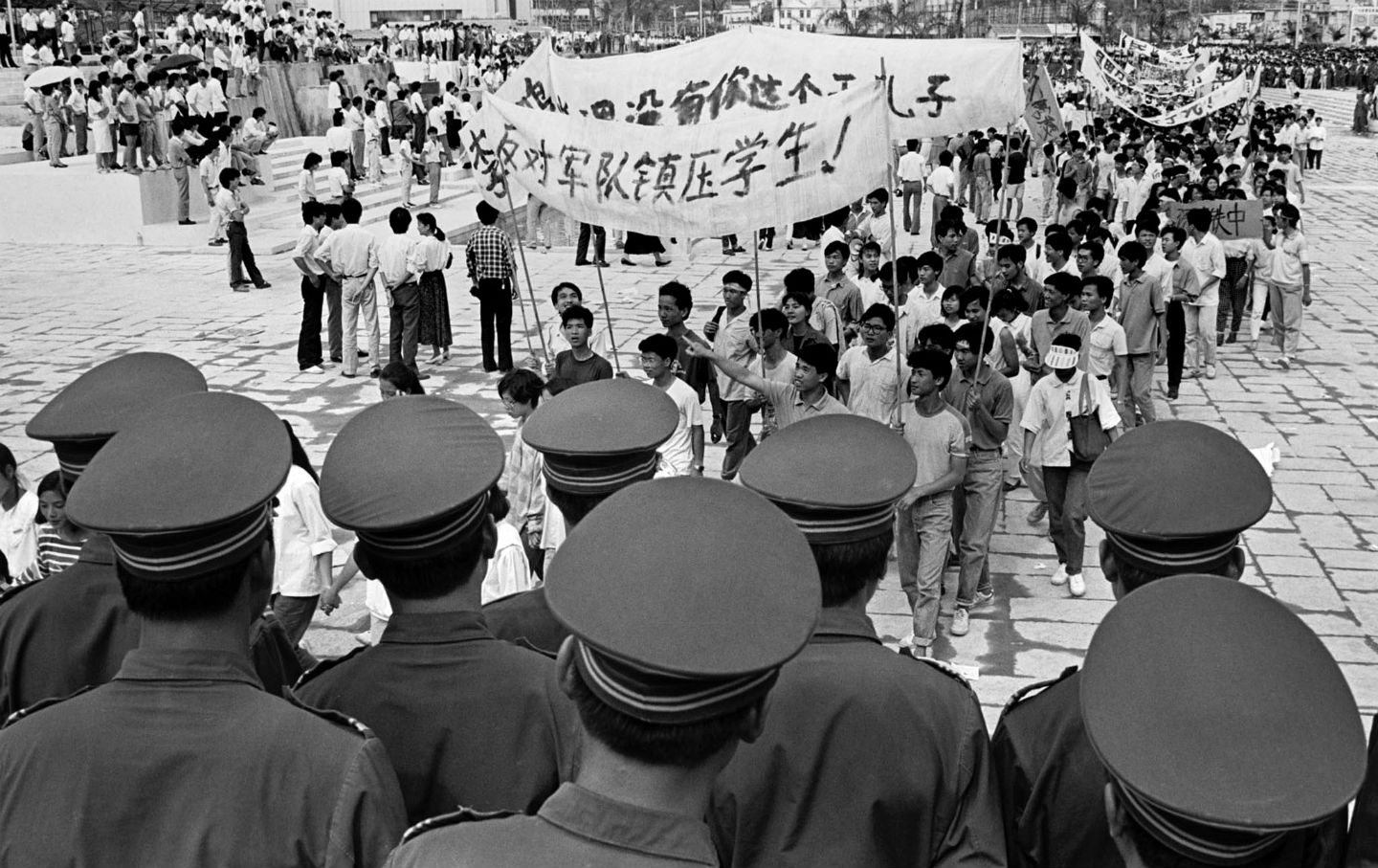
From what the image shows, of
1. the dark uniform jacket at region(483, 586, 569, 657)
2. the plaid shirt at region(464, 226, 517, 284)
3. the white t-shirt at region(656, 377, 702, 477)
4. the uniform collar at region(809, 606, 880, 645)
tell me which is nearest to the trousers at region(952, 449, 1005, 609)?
the white t-shirt at region(656, 377, 702, 477)

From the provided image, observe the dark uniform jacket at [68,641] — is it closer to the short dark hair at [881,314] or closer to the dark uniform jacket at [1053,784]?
the dark uniform jacket at [1053,784]

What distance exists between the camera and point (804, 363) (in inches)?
249

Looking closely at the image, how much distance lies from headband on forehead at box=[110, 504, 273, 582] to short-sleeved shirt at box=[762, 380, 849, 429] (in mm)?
4208

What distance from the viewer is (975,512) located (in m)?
6.66

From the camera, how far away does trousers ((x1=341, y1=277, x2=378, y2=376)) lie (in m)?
11.6

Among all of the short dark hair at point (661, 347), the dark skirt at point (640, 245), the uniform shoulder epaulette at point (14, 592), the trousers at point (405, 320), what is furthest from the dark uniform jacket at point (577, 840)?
the dark skirt at point (640, 245)

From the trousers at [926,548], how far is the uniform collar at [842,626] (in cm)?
353

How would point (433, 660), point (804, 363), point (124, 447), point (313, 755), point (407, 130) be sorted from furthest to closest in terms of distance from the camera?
point (407, 130) < point (804, 363) < point (433, 660) < point (124, 447) < point (313, 755)

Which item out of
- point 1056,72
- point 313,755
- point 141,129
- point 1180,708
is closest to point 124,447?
point 313,755

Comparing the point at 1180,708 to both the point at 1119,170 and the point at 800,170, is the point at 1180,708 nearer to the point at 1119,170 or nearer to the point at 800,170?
the point at 800,170

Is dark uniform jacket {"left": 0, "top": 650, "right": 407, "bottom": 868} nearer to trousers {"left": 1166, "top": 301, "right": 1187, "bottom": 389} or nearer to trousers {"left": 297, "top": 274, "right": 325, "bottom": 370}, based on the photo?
trousers {"left": 1166, "top": 301, "right": 1187, "bottom": 389}

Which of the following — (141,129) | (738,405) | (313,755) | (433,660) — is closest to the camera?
(313,755)

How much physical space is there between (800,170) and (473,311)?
30.9 ft

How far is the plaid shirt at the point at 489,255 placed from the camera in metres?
11.3
